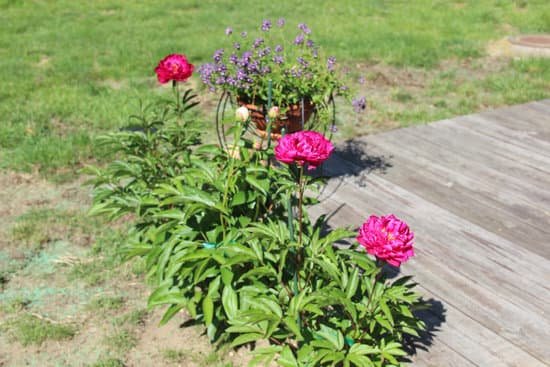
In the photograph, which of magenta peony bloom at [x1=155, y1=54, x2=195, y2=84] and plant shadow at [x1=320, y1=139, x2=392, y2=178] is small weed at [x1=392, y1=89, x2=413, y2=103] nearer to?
plant shadow at [x1=320, y1=139, x2=392, y2=178]

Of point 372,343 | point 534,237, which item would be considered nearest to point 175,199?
point 372,343

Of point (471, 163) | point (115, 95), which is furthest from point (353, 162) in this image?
point (115, 95)

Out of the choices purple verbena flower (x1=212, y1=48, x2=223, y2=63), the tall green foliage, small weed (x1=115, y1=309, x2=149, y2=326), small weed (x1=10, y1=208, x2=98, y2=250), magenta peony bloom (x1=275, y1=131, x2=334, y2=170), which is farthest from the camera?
small weed (x1=10, y1=208, x2=98, y2=250)

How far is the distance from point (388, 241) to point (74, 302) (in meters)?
1.92

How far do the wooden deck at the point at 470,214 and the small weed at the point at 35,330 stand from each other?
1.53 m

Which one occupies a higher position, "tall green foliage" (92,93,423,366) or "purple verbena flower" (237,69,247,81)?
"purple verbena flower" (237,69,247,81)

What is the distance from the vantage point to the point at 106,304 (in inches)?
119

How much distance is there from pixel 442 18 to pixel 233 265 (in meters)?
8.24

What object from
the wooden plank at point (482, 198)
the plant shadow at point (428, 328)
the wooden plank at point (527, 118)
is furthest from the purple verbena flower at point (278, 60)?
the wooden plank at point (527, 118)

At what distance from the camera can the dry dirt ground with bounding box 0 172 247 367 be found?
2668mm

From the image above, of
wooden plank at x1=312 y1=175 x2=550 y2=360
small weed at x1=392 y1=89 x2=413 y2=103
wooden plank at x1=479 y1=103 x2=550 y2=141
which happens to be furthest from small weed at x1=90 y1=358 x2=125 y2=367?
small weed at x1=392 y1=89 x2=413 y2=103

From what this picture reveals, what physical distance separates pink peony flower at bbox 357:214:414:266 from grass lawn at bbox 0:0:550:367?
1.05 m

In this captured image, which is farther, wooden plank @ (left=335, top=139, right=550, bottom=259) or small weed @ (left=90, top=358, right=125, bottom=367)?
wooden plank @ (left=335, top=139, right=550, bottom=259)

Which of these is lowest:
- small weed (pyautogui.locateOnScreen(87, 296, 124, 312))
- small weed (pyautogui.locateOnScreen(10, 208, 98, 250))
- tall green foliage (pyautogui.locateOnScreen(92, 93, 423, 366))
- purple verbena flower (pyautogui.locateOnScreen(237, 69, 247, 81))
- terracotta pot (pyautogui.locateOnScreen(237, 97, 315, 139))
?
small weed (pyautogui.locateOnScreen(87, 296, 124, 312))
